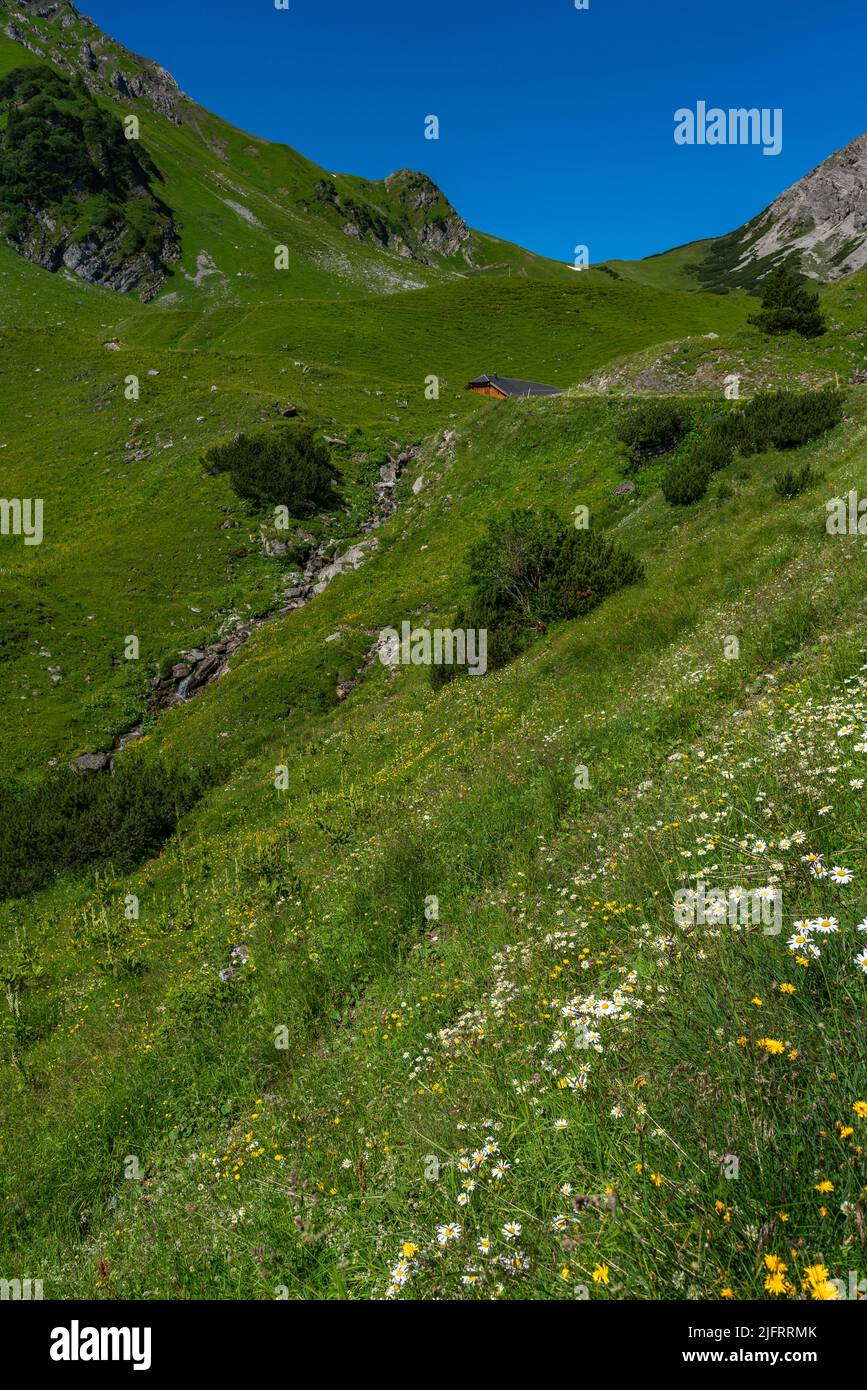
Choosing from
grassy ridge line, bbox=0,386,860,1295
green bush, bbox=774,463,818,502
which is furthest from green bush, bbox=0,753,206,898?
green bush, bbox=774,463,818,502

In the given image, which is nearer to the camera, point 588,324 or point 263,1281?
point 263,1281

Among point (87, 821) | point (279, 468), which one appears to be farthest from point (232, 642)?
point (279, 468)

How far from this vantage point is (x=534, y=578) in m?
20.6

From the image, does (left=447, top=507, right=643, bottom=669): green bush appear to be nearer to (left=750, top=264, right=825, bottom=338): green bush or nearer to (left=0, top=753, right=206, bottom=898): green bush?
(left=0, top=753, right=206, bottom=898): green bush

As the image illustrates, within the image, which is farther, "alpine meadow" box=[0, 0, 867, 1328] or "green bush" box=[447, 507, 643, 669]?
"green bush" box=[447, 507, 643, 669]

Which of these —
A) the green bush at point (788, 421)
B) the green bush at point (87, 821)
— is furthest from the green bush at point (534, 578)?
the green bush at point (87, 821)

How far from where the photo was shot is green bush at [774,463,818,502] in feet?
57.3

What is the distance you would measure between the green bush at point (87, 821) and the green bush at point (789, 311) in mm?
40529

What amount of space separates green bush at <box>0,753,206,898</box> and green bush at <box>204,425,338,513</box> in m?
22.6

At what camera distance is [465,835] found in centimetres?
969

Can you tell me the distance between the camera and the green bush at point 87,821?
695 inches
